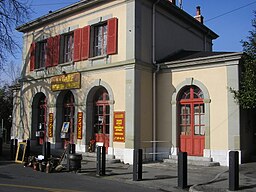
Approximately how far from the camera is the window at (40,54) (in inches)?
786

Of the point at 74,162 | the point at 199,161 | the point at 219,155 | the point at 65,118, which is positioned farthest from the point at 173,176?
the point at 65,118

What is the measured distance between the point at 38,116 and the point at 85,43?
6292 mm

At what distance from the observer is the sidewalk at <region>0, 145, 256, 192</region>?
9.14 meters

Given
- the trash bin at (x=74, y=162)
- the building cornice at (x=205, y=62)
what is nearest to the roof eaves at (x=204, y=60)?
the building cornice at (x=205, y=62)

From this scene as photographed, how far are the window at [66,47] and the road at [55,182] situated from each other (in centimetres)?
789

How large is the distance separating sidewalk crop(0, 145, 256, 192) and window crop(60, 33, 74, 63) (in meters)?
6.58

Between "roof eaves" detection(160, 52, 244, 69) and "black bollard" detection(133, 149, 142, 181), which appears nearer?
"black bollard" detection(133, 149, 142, 181)

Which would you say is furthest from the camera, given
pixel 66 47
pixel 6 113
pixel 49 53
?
pixel 6 113

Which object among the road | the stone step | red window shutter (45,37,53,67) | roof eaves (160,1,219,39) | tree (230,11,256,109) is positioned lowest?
the road

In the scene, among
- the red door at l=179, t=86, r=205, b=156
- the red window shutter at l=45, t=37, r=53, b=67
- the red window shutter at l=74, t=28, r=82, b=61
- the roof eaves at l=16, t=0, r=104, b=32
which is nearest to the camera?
the red door at l=179, t=86, r=205, b=156

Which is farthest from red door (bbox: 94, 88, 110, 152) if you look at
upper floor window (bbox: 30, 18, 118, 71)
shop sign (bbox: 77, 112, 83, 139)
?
upper floor window (bbox: 30, 18, 118, 71)

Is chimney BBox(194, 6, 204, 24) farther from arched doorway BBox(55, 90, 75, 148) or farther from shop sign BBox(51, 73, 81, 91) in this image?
arched doorway BBox(55, 90, 75, 148)

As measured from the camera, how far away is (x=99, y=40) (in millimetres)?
16656

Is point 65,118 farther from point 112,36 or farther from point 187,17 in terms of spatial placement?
point 187,17
